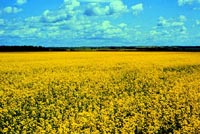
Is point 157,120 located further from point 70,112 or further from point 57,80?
point 57,80

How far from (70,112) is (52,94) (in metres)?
3.15

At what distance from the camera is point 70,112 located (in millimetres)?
8859

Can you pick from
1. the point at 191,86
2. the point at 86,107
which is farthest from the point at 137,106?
the point at 191,86

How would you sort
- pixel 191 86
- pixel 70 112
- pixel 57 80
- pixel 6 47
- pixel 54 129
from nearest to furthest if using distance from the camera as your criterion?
pixel 54 129, pixel 70 112, pixel 191 86, pixel 57 80, pixel 6 47

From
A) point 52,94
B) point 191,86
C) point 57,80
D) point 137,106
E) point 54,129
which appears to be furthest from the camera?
point 57,80

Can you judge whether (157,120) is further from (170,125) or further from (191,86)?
(191,86)

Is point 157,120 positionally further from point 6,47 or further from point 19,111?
point 6,47

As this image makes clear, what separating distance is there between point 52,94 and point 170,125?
4748 millimetres

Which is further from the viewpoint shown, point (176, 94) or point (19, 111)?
point (176, 94)

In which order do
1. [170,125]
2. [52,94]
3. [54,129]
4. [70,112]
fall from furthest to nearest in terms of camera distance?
[52,94] → [70,112] → [170,125] → [54,129]

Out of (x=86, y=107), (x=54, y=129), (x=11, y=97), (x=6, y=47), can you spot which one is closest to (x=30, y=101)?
(x=11, y=97)

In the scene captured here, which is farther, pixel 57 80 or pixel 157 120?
pixel 57 80

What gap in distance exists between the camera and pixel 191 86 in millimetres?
12844

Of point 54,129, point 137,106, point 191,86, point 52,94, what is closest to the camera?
point 54,129
